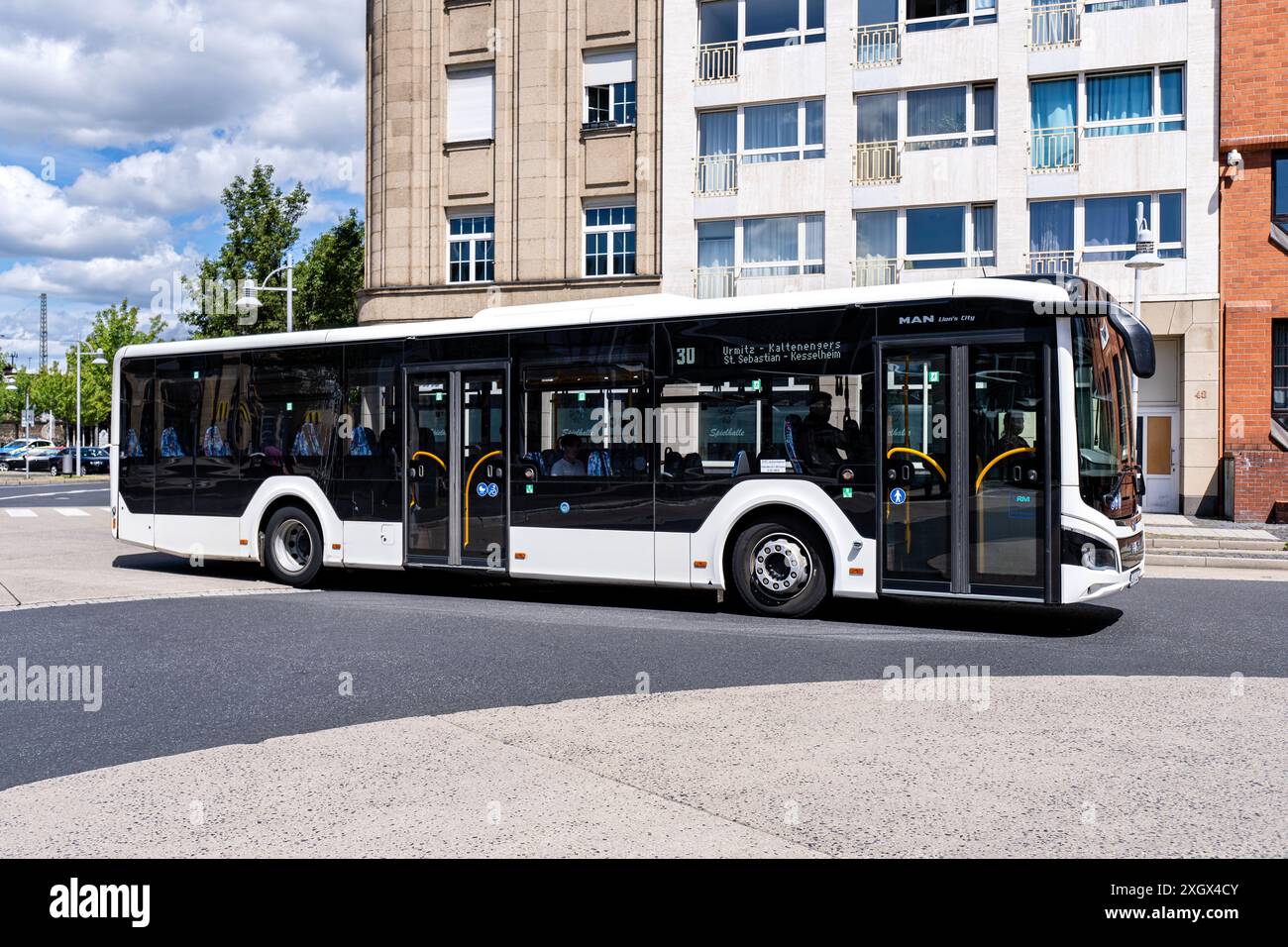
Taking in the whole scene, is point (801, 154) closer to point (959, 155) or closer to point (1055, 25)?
point (959, 155)

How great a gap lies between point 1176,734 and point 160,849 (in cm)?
486

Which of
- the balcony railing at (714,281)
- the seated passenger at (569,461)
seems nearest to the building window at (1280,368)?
the balcony railing at (714,281)

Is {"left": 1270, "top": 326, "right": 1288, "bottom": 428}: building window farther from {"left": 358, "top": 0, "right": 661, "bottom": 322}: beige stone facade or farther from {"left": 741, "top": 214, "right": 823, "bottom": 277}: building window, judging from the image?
{"left": 358, "top": 0, "right": 661, "bottom": 322}: beige stone facade

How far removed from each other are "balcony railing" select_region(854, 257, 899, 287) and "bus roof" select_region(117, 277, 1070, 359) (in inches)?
647

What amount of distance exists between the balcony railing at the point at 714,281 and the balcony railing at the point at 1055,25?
8.46 m

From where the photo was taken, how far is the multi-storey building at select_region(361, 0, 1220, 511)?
86.0 feet

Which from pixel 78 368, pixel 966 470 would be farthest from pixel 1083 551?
pixel 78 368

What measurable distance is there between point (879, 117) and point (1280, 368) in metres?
10.4

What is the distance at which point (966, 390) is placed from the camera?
1023 centimetres

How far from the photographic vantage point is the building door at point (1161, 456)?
26.2 m

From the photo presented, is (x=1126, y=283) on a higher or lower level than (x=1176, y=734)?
higher

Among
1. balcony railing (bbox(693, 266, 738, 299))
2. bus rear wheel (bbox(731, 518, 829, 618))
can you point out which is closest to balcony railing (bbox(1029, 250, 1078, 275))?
balcony railing (bbox(693, 266, 738, 299))
